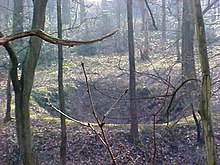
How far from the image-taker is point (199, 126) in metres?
11.1

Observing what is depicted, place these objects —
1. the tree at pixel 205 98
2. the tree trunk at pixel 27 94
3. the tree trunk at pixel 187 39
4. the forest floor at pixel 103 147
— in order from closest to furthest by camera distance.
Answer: the tree at pixel 205 98 < the tree trunk at pixel 27 94 < the forest floor at pixel 103 147 < the tree trunk at pixel 187 39

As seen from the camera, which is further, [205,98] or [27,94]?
[27,94]

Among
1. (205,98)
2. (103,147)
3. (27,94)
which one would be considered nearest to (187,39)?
(103,147)

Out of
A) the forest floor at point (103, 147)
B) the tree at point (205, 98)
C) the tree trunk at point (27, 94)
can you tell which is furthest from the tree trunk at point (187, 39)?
the tree at point (205, 98)

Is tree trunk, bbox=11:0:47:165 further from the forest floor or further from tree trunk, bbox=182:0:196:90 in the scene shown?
tree trunk, bbox=182:0:196:90

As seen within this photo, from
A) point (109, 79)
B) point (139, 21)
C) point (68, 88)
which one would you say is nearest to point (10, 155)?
point (68, 88)

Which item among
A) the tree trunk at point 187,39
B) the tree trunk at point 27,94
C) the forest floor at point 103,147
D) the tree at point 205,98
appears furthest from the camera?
the tree trunk at point 187,39

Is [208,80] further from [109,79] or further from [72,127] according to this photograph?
[109,79]

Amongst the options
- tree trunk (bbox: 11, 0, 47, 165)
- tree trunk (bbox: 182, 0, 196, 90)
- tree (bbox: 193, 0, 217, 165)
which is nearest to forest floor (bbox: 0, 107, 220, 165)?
tree trunk (bbox: 182, 0, 196, 90)

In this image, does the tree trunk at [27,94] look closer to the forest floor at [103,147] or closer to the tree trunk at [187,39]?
the forest floor at [103,147]

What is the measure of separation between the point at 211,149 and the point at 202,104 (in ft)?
Result: 1.58

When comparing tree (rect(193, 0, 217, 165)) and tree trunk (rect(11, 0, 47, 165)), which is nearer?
tree (rect(193, 0, 217, 165))

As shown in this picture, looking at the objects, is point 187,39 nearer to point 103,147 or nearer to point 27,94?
point 103,147

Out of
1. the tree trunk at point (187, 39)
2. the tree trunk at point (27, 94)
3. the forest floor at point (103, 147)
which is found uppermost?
the tree trunk at point (187, 39)
